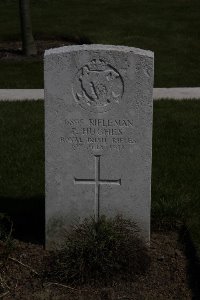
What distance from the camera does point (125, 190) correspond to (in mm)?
4918

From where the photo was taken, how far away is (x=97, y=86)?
4680 millimetres

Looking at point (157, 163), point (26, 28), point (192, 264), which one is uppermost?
point (26, 28)

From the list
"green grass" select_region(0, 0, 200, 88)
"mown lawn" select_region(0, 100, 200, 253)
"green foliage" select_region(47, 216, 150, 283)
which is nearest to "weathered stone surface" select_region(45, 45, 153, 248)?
"green foliage" select_region(47, 216, 150, 283)

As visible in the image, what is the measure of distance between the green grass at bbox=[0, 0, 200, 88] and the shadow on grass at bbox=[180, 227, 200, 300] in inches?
182

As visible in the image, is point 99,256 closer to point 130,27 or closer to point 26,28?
point 26,28

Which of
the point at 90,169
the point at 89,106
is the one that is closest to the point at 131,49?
the point at 89,106

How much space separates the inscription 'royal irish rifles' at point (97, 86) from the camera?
4656 millimetres

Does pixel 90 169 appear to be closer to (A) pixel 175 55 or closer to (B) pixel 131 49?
(B) pixel 131 49

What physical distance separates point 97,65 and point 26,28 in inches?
268

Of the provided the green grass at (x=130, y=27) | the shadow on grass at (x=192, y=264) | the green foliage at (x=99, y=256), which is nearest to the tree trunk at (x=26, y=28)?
the green grass at (x=130, y=27)

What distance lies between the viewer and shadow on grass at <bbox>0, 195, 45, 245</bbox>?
5.34 metres

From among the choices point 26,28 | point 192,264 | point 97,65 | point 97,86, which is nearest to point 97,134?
point 97,86

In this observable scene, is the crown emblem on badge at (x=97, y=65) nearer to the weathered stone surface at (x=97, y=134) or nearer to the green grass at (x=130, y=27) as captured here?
Answer: the weathered stone surface at (x=97, y=134)

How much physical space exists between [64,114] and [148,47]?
24.0 feet
